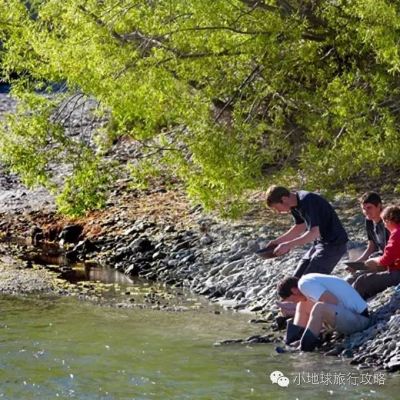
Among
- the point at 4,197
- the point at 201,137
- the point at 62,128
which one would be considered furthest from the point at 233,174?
the point at 4,197

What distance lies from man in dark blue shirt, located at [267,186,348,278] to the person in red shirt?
1.33ft

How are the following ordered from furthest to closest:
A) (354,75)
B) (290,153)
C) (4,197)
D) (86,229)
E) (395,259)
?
(4,197), (86,229), (290,153), (354,75), (395,259)

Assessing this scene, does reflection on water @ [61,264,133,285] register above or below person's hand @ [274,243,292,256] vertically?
below

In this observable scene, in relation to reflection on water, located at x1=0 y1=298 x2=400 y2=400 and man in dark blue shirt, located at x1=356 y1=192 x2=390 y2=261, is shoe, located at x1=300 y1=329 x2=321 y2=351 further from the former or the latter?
man in dark blue shirt, located at x1=356 y1=192 x2=390 y2=261

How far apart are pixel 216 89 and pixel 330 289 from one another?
5967 mm

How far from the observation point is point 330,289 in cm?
1197

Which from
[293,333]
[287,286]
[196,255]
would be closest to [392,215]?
[287,286]

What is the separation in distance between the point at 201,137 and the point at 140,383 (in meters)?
6.26

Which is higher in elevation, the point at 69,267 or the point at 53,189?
the point at 53,189

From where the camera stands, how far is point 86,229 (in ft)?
69.9

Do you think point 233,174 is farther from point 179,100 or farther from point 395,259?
point 395,259

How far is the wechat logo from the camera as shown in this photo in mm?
10945

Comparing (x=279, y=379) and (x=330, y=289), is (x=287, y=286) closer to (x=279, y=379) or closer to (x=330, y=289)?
(x=330, y=289)

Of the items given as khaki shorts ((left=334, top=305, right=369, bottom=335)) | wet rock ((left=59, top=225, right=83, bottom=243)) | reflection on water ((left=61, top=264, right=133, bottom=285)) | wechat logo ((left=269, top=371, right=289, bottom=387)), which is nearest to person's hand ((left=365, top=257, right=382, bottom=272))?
khaki shorts ((left=334, top=305, right=369, bottom=335))
